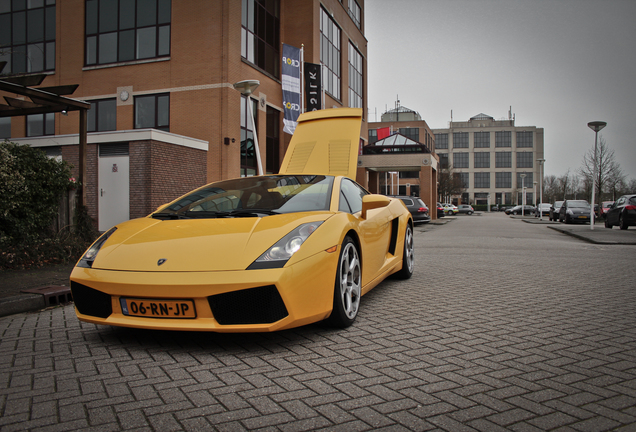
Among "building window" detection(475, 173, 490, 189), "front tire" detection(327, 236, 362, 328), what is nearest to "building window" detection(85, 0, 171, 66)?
"front tire" detection(327, 236, 362, 328)

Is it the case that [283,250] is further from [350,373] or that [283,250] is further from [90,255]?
[90,255]

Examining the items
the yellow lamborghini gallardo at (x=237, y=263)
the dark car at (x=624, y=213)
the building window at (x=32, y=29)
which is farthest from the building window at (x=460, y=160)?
the yellow lamborghini gallardo at (x=237, y=263)

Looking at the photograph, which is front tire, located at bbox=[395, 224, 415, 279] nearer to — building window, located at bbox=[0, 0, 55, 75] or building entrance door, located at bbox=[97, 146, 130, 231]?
building entrance door, located at bbox=[97, 146, 130, 231]

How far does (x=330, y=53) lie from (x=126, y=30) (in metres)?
14.0

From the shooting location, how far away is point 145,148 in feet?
49.1

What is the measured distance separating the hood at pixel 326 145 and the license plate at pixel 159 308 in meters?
3.99

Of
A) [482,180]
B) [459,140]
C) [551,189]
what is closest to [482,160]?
[482,180]

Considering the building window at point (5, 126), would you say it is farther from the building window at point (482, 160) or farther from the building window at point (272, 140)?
the building window at point (482, 160)

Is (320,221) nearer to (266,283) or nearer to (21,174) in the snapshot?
(266,283)

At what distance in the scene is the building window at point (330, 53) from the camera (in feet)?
96.6

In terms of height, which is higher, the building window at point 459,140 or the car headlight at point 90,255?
the building window at point 459,140

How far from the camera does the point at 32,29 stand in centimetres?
2347

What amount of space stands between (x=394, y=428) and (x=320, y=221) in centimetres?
180

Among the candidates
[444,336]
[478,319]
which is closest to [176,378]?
[444,336]
